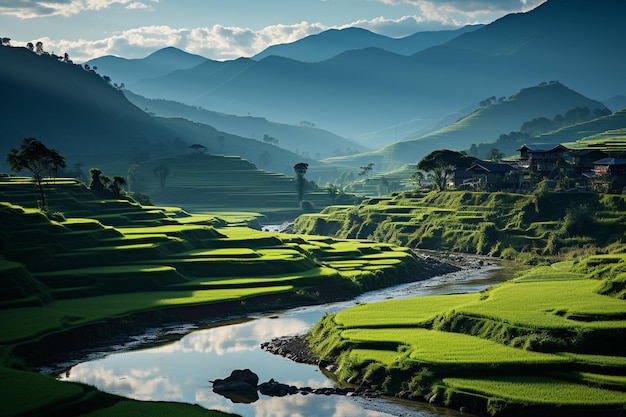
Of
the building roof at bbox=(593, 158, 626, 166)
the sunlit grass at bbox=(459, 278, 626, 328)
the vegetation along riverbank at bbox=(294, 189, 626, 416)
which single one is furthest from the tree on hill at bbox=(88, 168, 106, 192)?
the building roof at bbox=(593, 158, 626, 166)

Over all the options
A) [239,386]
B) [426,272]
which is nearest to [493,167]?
[426,272]

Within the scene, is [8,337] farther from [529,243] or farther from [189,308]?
[529,243]

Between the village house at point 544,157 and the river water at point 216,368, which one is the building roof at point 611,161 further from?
the river water at point 216,368

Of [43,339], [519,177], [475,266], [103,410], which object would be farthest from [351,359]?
[519,177]

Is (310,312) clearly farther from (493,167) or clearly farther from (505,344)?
(493,167)

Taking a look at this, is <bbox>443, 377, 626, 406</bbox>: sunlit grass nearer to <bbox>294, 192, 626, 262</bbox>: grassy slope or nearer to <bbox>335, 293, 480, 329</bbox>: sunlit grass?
<bbox>335, 293, 480, 329</bbox>: sunlit grass
